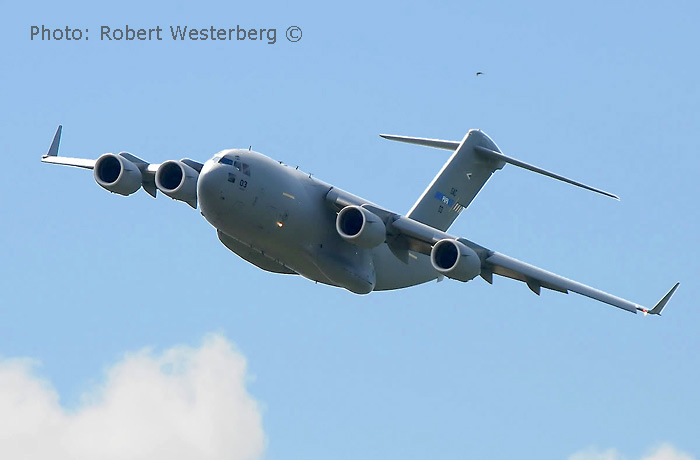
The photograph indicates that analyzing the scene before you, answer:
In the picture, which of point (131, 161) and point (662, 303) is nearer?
point (662, 303)

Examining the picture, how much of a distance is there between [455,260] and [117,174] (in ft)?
28.5

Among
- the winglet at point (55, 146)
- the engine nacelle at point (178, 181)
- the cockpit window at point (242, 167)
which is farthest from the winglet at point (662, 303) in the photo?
the winglet at point (55, 146)

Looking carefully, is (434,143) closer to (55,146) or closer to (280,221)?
(280,221)

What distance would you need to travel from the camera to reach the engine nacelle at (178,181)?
30938 millimetres

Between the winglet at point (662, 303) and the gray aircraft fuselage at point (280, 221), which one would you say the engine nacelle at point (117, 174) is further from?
the winglet at point (662, 303)

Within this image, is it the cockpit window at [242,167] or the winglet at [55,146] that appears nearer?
the cockpit window at [242,167]

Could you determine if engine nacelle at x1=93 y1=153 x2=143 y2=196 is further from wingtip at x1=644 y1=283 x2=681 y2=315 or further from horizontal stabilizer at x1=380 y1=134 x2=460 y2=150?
wingtip at x1=644 y1=283 x2=681 y2=315

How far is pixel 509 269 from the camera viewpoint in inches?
1187

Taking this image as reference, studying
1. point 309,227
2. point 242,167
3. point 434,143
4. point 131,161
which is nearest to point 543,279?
point 309,227

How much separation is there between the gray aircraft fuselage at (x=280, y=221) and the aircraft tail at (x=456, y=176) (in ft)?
8.99

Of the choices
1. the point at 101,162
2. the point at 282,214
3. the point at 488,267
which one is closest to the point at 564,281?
the point at 488,267

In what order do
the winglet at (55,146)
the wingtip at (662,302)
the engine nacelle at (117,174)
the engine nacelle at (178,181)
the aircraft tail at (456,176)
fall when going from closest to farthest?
the wingtip at (662,302) < the engine nacelle at (178,181) < the engine nacelle at (117,174) < the aircraft tail at (456,176) < the winglet at (55,146)

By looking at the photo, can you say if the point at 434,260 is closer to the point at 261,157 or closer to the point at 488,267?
the point at 488,267

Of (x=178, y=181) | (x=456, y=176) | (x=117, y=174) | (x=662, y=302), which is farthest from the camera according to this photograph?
(x=456, y=176)
